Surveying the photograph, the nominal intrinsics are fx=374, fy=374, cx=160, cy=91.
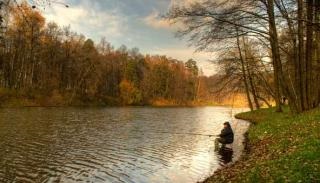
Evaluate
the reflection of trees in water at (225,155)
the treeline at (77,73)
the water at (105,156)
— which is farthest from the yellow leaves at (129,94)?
the reflection of trees in water at (225,155)

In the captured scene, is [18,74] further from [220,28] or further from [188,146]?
[220,28]

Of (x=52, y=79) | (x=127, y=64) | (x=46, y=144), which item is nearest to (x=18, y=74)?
(x=52, y=79)

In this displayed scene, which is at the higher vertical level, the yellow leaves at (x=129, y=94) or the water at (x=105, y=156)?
the yellow leaves at (x=129, y=94)

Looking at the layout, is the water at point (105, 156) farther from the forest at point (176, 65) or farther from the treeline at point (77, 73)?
the treeline at point (77, 73)

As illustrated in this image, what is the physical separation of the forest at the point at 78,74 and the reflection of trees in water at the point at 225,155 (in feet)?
114

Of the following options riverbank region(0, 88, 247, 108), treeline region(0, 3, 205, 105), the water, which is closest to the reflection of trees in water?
the water

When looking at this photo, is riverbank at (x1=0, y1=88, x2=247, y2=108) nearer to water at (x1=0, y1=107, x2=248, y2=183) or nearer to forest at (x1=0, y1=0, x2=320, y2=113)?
forest at (x1=0, y1=0, x2=320, y2=113)

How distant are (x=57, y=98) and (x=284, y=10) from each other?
6612 centimetres

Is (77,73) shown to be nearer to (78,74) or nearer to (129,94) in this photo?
(78,74)

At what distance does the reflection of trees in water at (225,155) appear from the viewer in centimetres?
2084

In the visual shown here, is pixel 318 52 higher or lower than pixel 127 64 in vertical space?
lower

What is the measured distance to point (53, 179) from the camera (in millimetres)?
16188

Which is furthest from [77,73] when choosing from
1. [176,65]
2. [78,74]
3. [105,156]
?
[105,156]

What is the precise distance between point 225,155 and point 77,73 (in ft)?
250
